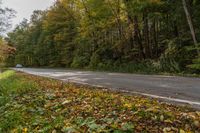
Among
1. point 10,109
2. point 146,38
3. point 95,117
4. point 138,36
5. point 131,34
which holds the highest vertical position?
point 131,34

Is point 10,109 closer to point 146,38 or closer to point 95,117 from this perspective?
point 95,117

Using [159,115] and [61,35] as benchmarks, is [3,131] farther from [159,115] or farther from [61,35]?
[61,35]

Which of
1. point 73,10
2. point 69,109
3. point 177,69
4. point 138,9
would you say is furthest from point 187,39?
point 73,10

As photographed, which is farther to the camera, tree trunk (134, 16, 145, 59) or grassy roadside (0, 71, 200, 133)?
tree trunk (134, 16, 145, 59)

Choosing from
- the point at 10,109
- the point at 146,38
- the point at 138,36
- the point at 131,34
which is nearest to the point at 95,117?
the point at 10,109

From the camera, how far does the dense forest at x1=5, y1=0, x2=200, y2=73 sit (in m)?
21.5

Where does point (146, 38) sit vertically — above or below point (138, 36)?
below

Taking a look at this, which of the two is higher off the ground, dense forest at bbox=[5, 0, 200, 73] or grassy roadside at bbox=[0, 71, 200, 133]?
dense forest at bbox=[5, 0, 200, 73]

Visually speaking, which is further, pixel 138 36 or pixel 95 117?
pixel 138 36

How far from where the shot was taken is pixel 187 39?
21.9 meters

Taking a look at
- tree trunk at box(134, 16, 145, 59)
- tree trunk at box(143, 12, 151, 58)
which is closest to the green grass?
tree trunk at box(134, 16, 145, 59)

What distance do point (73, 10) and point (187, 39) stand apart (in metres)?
25.1

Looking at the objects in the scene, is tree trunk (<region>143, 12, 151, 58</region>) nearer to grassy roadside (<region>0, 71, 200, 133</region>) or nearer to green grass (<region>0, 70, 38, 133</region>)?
green grass (<region>0, 70, 38, 133</region>)

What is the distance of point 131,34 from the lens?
2964 cm
